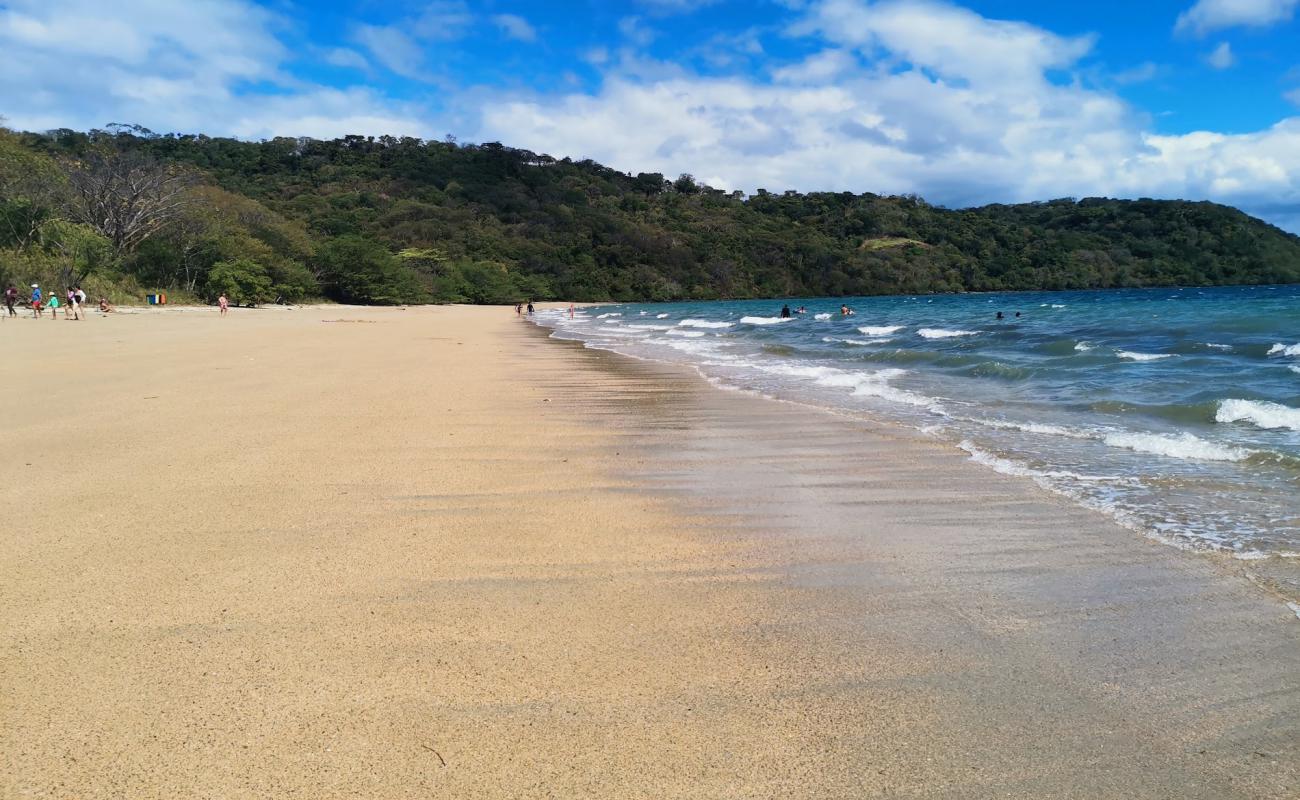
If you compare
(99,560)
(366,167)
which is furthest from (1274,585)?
(366,167)

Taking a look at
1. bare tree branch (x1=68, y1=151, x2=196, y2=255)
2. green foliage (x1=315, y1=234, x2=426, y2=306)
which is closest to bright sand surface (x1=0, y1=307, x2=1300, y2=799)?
bare tree branch (x1=68, y1=151, x2=196, y2=255)

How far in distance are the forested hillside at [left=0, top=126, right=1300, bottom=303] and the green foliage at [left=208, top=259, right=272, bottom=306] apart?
126 millimetres

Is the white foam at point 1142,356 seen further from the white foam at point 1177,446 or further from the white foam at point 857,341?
the white foam at point 1177,446

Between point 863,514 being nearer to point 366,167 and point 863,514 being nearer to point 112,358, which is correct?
point 112,358

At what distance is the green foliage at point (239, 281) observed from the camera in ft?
136

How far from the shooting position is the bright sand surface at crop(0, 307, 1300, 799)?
2137 mm

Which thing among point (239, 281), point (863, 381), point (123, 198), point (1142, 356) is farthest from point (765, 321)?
point (123, 198)

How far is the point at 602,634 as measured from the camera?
2.95 m

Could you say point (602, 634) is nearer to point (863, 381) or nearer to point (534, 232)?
point (863, 381)

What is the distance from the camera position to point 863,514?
4695mm

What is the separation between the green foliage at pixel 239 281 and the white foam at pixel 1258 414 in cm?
4548

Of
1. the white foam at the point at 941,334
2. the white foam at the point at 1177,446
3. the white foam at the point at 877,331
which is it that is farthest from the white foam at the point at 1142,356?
the white foam at the point at 877,331

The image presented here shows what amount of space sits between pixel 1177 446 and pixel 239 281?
4634 centimetres

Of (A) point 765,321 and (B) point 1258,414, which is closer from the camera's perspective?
(B) point 1258,414
